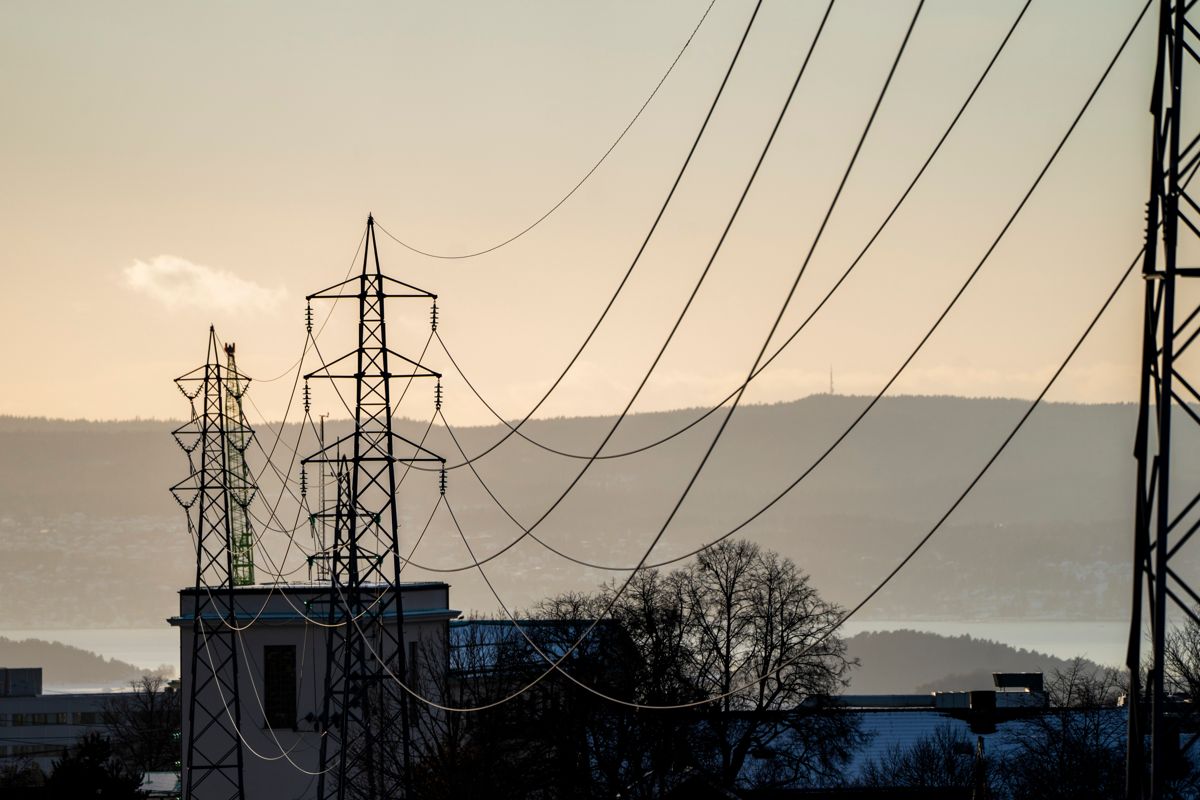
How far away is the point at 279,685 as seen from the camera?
57625mm

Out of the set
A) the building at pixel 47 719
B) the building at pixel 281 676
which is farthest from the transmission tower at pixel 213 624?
the building at pixel 47 719

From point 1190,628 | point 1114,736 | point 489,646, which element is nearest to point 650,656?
point 489,646

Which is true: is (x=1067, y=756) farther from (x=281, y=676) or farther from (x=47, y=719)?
(x=47, y=719)

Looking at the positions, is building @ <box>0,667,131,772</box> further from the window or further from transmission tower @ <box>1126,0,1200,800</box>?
transmission tower @ <box>1126,0,1200,800</box>

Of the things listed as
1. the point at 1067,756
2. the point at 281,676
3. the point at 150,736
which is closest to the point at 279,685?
the point at 281,676

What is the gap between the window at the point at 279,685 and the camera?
56938 millimetres

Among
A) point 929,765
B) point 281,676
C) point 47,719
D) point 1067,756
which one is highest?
point 47,719

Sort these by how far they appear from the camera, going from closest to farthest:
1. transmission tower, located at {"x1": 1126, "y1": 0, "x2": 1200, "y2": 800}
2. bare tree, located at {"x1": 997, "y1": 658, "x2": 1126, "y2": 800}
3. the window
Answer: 1. transmission tower, located at {"x1": 1126, "y1": 0, "x2": 1200, "y2": 800}
2. bare tree, located at {"x1": 997, "y1": 658, "x2": 1126, "y2": 800}
3. the window

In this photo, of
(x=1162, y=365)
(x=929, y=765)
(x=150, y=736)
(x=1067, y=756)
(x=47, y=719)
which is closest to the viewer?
(x=1162, y=365)

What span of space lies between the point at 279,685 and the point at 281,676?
1.02 feet

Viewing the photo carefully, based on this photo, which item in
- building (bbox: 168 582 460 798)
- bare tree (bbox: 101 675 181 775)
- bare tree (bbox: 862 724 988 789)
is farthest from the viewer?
bare tree (bbox: 101 675 181 775)

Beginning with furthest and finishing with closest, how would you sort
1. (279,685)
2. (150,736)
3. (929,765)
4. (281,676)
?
(150,736) → (281,676) → (279,685) → (929,765)

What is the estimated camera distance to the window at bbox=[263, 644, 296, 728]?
56.9 m

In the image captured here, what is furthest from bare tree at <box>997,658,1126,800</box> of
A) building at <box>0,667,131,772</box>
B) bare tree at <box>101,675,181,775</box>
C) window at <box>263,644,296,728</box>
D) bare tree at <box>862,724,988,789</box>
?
building at <box>0,667,131,772</box>
